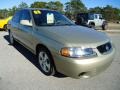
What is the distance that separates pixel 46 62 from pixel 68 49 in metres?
1.01

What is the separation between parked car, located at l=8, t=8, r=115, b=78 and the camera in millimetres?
4039

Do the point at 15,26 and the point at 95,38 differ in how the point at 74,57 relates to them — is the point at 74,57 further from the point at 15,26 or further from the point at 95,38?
the point at 15,26

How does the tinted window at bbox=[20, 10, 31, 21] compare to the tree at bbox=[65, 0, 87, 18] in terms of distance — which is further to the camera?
the tree at bbox=[65, 0, 87, 18]

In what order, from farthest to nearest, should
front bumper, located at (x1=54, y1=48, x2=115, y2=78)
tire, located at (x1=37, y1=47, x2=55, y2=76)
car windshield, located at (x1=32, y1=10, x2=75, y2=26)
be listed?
car windshield, located at (x1=32, y1=10, x2=75, y2=26) < tire, located at (x1=37, y1=47, x2=55, y2=76) < front bumper, located at (x1=54, y1=48, x2=115, y2=78)

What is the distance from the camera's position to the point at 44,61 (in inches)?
196

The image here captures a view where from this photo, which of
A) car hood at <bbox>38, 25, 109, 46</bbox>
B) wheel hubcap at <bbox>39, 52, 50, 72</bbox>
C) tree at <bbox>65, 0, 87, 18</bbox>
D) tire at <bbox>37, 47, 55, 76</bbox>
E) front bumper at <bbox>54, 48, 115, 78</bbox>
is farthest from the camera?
tree at <bbox>65, 0, 87, 18</bbox>

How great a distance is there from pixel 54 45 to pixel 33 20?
1.49m

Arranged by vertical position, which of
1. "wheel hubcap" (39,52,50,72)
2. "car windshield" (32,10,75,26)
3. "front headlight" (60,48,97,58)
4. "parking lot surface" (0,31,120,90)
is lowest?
"parking lot surface" (0,31,120,90)

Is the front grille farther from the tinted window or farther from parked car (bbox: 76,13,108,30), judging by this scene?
parked car (bbox: 76,13,108,30)

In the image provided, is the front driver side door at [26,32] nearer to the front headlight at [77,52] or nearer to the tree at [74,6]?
the front headlight at [77,52]

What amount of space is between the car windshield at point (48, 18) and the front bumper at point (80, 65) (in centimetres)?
155

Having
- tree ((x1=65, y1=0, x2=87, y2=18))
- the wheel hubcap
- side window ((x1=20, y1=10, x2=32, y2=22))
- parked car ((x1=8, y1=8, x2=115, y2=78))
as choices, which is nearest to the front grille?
parked car ((x1=8, y1=8, x2=115, y2=78))

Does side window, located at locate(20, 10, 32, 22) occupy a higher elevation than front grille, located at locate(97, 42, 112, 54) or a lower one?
higher

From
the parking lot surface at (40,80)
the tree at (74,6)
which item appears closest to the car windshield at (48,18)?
the parking lot surface at (40,80)
